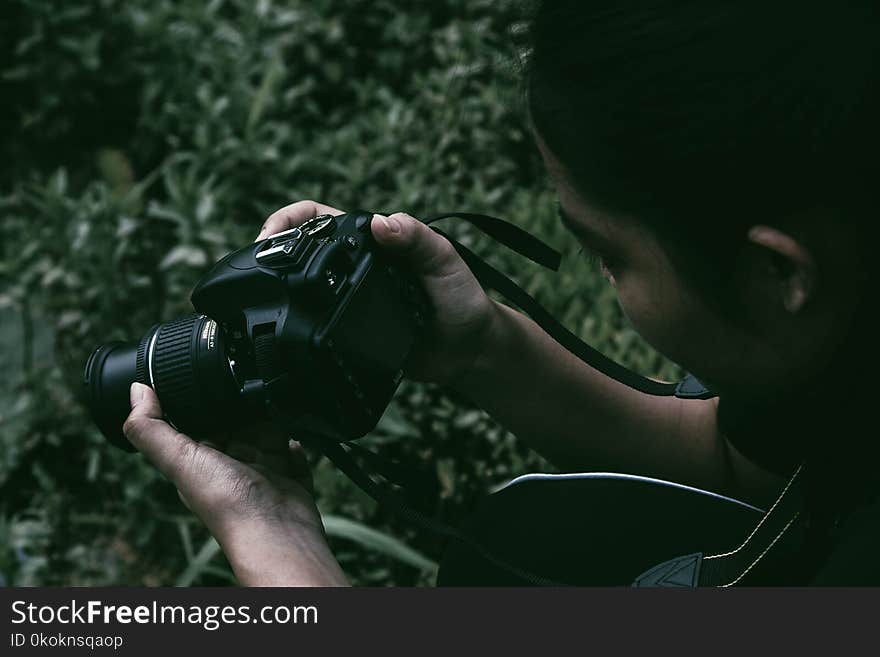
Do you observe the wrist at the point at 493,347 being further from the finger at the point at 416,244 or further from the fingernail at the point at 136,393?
the fingernail at the point at 136,393

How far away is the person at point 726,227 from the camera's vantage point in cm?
84

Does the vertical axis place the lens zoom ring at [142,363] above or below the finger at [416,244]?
below

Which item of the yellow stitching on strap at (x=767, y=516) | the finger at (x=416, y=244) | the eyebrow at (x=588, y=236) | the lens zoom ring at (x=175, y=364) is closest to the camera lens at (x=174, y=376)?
the lens zoom ring at (x=175, y=364)

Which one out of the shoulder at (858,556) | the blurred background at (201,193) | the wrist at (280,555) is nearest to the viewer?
the shoulder at (858,556)

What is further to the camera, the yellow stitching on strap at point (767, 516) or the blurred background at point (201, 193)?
the blurred background at point (201, 193)

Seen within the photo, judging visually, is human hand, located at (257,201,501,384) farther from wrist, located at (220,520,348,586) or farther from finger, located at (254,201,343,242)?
wrist, located at (220,520,348,586)

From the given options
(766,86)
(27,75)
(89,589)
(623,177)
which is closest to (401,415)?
(89,589)

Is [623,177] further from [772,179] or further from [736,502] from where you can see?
[736,502]

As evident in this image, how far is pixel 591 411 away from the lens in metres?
1.44

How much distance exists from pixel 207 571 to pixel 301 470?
0.77 metres

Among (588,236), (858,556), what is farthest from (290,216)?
(858,556)

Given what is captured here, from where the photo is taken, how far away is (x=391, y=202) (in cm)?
229

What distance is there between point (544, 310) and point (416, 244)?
0.67ft

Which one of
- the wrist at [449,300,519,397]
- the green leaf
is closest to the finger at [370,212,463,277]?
the wrist at [449,300,519,397]
